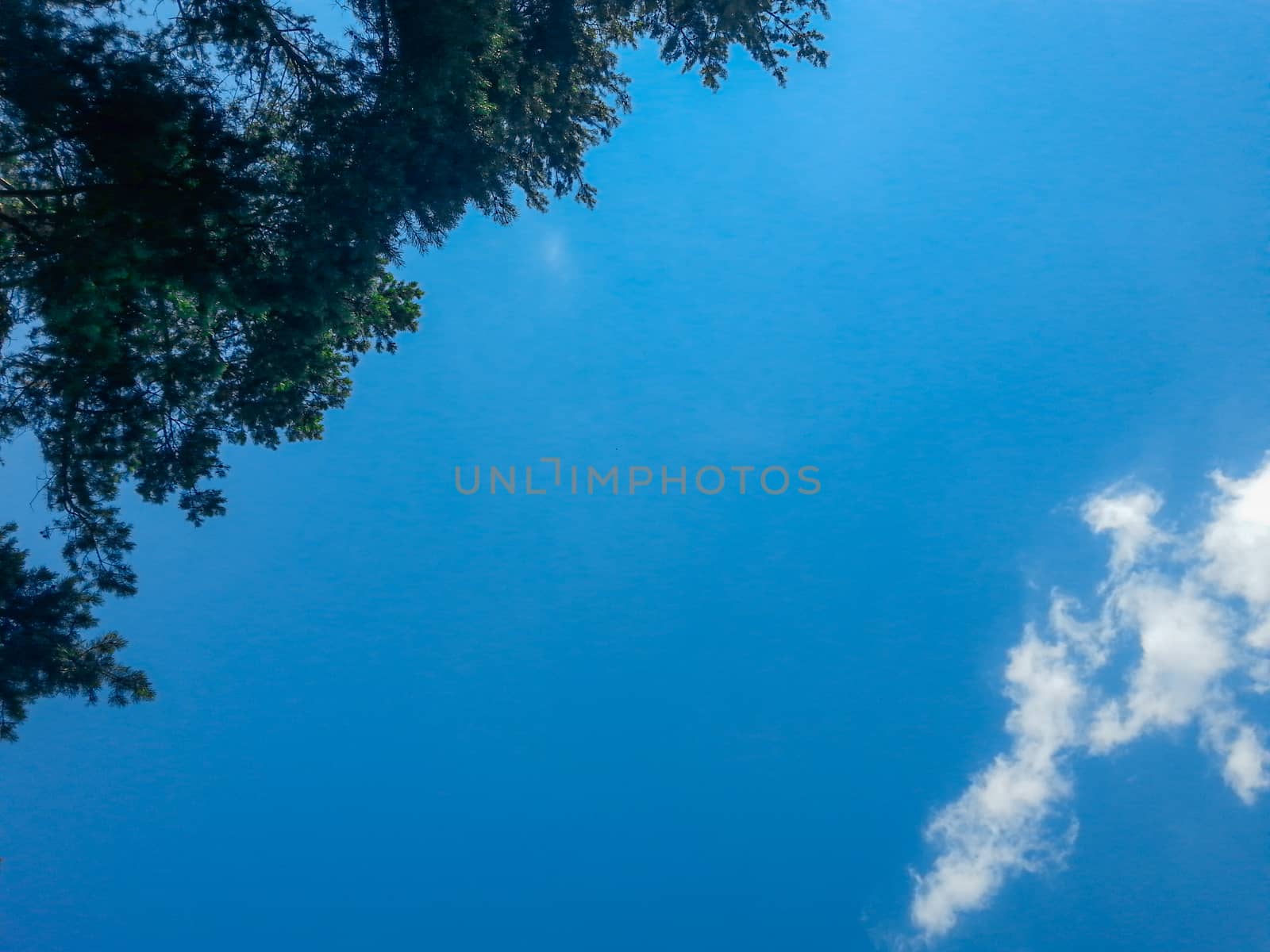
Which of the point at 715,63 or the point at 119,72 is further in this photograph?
the point at 715,63

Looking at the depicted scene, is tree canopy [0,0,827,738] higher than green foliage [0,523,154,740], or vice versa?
tree canopy [0,0,827,738]

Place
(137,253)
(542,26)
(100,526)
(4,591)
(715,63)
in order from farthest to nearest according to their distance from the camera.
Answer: (715,63) < (542,26) < (100,526) < (4,591) < (137,253)

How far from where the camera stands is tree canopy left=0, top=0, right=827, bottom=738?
8680 mm

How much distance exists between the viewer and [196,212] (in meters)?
9.04

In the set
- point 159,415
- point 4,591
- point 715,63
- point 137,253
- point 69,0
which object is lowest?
point 4,591

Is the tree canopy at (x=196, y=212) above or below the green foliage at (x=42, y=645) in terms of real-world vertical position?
above

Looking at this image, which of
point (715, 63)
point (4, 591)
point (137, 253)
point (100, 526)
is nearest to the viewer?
point (137, 253)

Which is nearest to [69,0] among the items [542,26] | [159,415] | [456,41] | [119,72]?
[119,72]

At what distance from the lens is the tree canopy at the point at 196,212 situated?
8.68 m

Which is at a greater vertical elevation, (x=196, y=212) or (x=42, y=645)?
(x=196, y=212)

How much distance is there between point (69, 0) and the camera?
28.4ft

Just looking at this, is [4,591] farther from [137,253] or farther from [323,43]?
[323,43]

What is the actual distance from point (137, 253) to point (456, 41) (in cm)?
493

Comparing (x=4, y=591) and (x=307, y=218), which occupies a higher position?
(x=307, y=218)
